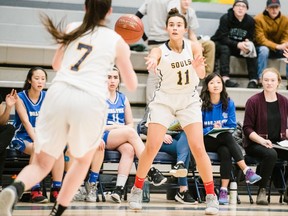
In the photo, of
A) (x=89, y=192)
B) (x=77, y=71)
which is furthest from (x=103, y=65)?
(x=89, y=192)

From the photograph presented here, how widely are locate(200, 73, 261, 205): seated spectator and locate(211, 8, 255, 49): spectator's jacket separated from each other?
8.17ft

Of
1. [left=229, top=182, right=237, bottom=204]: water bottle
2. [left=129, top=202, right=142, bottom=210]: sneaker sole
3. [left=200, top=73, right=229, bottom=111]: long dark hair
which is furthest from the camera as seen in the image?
[left=200, top=73, right=229, bottom=111]: long dark hair

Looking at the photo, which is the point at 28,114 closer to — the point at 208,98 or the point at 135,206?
the point at 135,206

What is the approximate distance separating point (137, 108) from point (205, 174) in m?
3.38

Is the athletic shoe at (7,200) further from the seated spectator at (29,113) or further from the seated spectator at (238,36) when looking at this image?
the seated spectator at (238,36)

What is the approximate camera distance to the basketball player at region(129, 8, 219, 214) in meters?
6.39

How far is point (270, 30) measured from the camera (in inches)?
417

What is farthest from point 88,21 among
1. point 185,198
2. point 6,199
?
point 185,198

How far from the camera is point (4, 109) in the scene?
297 inches

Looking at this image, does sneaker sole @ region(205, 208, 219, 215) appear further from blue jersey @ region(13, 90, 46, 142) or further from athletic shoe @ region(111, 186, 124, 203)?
blue jersey @ region(13, 90, 46, 142)

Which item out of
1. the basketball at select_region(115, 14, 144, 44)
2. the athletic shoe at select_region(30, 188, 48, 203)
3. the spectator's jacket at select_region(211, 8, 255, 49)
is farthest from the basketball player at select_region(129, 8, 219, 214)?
the spectator's jacket at select_region(211, 8, 255, 49)

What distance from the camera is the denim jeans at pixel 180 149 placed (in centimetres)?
775

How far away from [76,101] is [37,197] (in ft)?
10.2

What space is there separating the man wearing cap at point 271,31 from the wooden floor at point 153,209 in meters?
3.26
